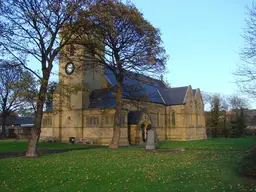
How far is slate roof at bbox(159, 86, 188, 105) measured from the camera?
63278mm

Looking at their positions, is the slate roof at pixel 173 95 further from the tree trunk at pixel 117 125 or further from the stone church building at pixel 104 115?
the tree trunk at pixel 117 125

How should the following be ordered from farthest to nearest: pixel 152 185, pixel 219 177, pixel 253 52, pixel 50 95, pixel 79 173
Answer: pixel 50 95, pixel 253 52, pixel 79 173, pixel 219 177, pixel 152 185

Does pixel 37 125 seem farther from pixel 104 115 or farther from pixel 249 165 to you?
pixel 104 115

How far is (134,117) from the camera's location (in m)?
50.5

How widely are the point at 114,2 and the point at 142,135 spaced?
92.3 ft

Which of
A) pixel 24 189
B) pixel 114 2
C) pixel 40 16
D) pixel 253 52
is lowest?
pixel 24 189

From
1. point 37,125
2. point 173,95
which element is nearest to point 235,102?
point 173,95

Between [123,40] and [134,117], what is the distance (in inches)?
863

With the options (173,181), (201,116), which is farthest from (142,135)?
(173,181)

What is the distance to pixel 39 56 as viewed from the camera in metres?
24.7

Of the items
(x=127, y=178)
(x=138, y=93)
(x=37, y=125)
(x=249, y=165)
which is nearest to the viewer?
(x=249, y=165)

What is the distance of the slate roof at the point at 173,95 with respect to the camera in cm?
6328

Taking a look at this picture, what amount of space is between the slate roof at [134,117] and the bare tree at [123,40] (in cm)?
1705

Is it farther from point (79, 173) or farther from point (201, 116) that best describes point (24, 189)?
point (201, 116)
